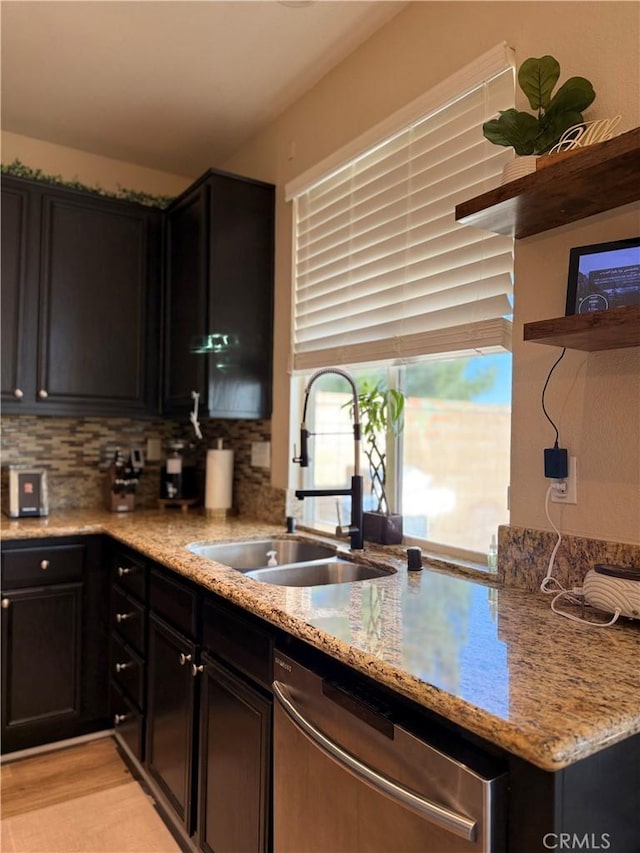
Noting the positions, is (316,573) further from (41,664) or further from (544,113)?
(544,113)

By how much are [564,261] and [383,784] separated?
4.13 feet

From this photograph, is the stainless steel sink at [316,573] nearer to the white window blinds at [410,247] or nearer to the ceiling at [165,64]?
the white window blinds at [410,247]

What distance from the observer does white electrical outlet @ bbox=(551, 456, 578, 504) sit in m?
1.53

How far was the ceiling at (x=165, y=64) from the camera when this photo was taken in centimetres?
214

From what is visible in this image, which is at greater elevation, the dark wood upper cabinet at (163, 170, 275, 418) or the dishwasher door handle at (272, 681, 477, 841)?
the dark wood upper cabinet at (163, 170, 275, 418)

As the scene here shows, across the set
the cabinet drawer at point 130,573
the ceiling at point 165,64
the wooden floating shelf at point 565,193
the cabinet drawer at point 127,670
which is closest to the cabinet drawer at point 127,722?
the cabinet drawer at point 127,670

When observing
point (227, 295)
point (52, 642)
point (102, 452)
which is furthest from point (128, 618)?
point (227, 295)

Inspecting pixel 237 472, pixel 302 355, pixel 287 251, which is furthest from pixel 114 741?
pixel 287 251

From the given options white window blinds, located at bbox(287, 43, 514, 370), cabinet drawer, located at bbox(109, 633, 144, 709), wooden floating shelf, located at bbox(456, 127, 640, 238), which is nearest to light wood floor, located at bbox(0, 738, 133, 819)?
cabinet drawer, located at bbox(109, 633, 144, 709)

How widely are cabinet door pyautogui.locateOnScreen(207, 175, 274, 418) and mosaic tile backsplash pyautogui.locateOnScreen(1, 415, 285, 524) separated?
0.74 feet

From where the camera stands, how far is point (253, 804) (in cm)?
152

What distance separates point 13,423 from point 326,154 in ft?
6.35

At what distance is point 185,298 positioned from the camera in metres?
2.91

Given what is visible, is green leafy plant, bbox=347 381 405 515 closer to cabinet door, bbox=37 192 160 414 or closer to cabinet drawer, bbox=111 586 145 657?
cabinet drawer, bbox=111 586 145 657
